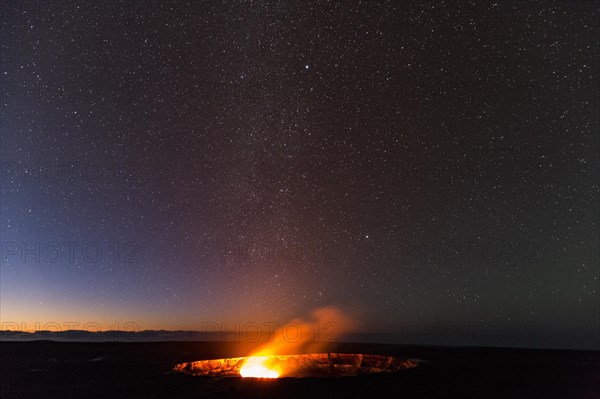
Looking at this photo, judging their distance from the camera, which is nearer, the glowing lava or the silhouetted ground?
the silhouetted ground

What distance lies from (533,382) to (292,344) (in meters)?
19.6

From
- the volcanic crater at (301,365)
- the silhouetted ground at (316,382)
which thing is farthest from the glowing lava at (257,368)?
the silhouetted ground at (316,382)

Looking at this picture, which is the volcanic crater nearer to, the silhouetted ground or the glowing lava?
the glowing lava

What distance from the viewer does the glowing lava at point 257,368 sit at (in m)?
27.7

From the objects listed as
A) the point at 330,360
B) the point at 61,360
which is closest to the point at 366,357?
the point at 330,360

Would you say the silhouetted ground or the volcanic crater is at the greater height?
the silhouetted ground

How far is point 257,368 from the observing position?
29203 millimetres

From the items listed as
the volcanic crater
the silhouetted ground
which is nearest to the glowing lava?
the volcanic crater

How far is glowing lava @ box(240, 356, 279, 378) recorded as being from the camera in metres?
27.7

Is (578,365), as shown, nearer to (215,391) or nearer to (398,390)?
(398,390)

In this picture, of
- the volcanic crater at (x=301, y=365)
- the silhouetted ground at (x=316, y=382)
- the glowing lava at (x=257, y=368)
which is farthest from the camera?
the glowing lava at (x=257, y=368)

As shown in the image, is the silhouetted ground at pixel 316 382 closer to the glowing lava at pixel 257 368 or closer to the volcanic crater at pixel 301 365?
the volcanic crater at pixel 301 365

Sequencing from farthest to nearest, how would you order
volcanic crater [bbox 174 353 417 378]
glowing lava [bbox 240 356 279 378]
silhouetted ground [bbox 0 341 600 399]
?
glowing lava [bbox 240 356 279 378] → volcanic crater [bbox 174 353 417 378] → silhouetted ground [bbox 0 341 600 399]

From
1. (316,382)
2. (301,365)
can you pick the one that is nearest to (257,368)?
(301,365)
